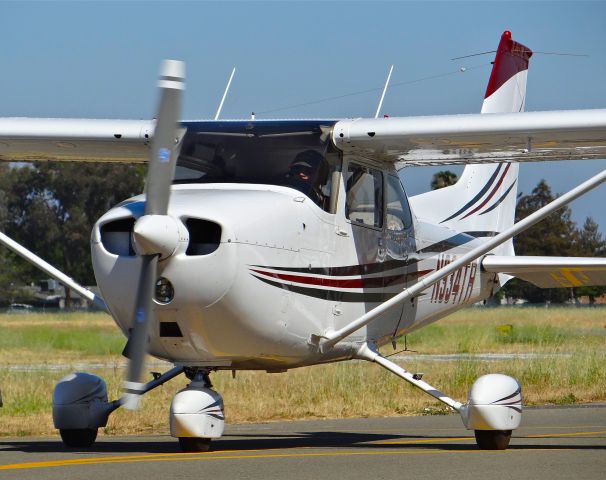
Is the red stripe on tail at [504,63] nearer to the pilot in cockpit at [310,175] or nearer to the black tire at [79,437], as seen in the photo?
the pilot in cockpit at [310,175]

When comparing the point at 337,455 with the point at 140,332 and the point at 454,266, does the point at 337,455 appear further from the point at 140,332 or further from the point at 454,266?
the point at 140,332

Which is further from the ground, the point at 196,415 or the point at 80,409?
the point at 196,415

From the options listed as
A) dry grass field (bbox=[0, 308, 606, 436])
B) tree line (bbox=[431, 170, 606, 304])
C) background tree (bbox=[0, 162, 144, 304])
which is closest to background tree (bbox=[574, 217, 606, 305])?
tree line (bbox=[431, 170, 606, 304])

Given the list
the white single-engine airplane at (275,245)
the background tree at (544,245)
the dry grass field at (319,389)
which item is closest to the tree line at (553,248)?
the background tree at (544,245)

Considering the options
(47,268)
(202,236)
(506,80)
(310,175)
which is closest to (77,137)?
(47,268)

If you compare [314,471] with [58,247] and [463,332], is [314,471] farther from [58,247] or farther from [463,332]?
[58,247]

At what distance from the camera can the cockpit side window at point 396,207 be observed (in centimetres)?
1243

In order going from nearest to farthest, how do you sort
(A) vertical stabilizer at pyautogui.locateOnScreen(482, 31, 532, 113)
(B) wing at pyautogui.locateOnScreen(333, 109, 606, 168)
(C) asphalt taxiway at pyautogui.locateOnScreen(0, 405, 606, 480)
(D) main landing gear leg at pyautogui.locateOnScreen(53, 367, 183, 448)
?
(C) asphalt taxiway at pyautogui.locateOnScreen(0, 405, 606, 480), (B) wing at pyautogui.locateOnScreen(333, 109, 606, 168), (D) main landing gear leg at pyautogui.locateOnScreen(53, 367, 183, 448), (A) vertical stabilizer at pyautogui.locateOnScreen(482, 31, 532, 113)

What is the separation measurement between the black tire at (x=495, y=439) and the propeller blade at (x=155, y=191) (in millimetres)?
3230

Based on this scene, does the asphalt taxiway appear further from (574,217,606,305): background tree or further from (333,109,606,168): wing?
(574,217,606,305): background tree

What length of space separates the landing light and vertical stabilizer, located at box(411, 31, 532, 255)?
5.66m

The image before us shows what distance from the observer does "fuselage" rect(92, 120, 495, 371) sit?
958 centimetres

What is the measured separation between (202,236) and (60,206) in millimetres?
74202

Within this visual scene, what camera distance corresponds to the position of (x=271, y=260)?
10.1 metres
